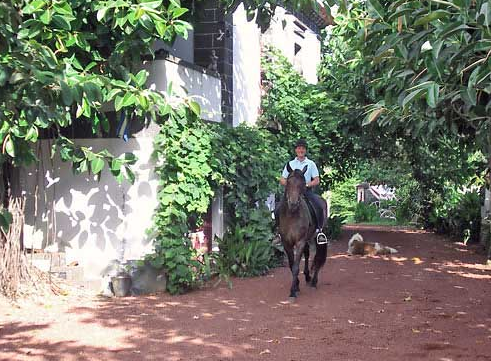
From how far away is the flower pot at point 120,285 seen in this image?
9.97 m

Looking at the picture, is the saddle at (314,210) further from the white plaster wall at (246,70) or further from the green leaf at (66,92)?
the green leaf at (66,92)

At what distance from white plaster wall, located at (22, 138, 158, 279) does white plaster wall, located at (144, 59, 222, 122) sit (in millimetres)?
1046

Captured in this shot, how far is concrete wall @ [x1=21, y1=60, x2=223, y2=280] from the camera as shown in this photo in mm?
10586

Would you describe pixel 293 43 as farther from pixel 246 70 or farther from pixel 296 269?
pixel 296 269

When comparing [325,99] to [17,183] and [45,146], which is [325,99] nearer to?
[45,146]

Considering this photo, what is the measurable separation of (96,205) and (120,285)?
5.15ft

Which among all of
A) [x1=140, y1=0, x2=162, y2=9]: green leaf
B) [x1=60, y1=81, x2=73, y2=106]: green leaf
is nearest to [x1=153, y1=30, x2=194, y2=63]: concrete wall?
[x1=140, y1=0, x2=162, y2=9]: green leaf

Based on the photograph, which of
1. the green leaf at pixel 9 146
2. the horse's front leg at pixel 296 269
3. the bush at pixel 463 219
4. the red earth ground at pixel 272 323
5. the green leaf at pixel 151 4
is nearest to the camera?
the green leaf at pixel 9 146

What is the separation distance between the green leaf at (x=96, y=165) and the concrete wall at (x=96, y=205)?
2116mm

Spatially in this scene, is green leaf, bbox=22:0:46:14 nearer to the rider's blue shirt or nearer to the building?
the building

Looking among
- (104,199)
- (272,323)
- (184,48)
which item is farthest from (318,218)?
(184,48)

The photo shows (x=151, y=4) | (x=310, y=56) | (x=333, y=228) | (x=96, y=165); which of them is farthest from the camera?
(x=310, y=56)

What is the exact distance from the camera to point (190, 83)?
11.5m

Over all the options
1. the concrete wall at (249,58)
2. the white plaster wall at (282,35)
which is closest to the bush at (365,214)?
the white plaster wall at (282,35)
